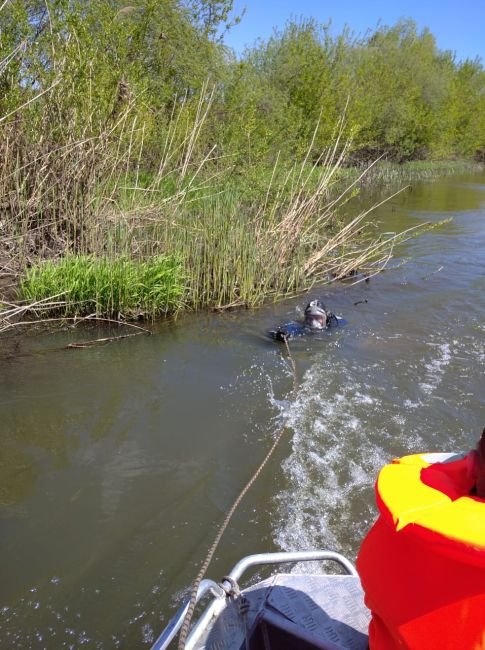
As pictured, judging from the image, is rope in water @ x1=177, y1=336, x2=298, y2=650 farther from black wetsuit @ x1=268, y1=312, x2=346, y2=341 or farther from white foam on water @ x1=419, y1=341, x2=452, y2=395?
white foam on water @ x1=419, y1=341, x2=452, y2=395

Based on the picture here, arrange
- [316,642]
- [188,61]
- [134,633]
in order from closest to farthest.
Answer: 1. [316,642]
2. [134,633]
3. [188,61]

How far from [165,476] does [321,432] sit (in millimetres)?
1382

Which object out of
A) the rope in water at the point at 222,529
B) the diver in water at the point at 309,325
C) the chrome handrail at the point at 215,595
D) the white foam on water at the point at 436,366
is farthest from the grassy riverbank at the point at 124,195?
the chrome handrail at the point at 215,595

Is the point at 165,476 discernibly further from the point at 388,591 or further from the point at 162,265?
the point at 162,265

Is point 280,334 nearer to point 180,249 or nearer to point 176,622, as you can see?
point 180,249

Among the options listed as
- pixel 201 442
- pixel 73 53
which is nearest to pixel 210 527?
pixel 201 442

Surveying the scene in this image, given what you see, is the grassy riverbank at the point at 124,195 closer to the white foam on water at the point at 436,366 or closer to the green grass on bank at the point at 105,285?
the green grass on bank at the point at 105,285

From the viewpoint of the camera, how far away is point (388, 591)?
59.9 inches

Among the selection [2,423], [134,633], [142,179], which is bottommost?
[134,633]

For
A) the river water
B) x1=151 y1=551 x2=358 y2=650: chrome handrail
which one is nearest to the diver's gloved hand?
the river water

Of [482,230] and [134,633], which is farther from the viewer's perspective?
[482,230]

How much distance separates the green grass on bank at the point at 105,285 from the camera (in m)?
6.45

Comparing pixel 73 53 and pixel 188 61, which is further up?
pixel 188 61

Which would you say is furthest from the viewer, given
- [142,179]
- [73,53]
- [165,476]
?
[142,179]
